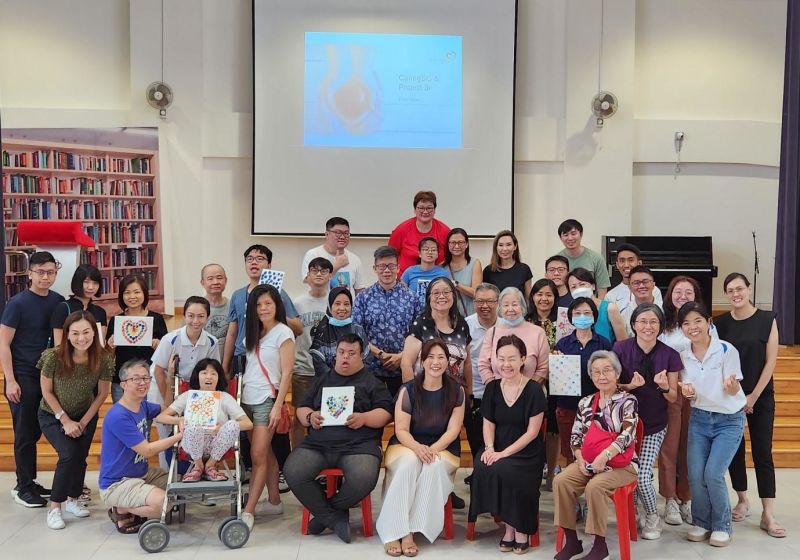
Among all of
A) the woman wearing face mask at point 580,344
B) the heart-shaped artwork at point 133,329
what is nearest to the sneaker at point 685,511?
the woman wearing face mask at point 580,344

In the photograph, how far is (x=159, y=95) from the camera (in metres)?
9.41

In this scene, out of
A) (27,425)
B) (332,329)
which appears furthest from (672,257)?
(27,425)

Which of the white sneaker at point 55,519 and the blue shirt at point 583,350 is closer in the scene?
the white sneaker at point 55,519

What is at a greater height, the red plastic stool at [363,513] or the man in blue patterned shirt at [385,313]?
the man in blue patterned shirt at [385,313]

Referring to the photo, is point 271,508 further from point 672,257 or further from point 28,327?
point 672,257

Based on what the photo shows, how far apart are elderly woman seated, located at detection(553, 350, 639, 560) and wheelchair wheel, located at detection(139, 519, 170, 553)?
208cm

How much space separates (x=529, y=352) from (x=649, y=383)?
0.71m

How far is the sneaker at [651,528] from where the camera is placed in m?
5.02

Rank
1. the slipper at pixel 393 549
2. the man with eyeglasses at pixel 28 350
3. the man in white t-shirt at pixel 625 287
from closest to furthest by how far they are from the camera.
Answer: the slipper at pixel 393 549
the man with eyeglasses at pixel 28 350
the man in white t-shirt at pixel 625 287

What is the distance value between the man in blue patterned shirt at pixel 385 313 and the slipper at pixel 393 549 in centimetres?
113

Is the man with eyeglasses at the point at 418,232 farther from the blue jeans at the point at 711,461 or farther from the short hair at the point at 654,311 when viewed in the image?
the blue jeans at the point at 711,461

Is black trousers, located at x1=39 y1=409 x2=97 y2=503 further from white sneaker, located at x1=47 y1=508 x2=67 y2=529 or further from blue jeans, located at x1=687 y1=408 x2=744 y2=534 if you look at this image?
blue jeans, located at x1=687 y1=408 x2=744 y2=534

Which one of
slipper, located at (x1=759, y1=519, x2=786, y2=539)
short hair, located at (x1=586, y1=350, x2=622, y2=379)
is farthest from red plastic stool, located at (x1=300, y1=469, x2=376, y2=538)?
slipper, located at (x1=759, y1=519, x2=786, y2=539)

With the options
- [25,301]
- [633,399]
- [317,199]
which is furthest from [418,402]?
[317,199]
